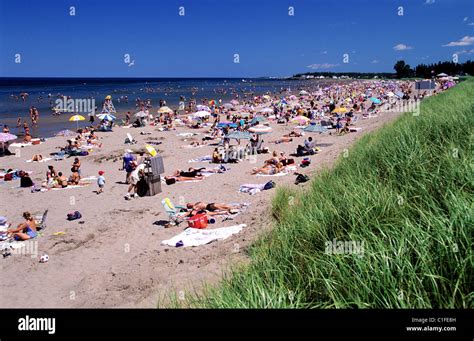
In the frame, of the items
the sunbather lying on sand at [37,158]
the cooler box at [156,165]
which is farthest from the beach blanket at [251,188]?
the sunbather lying on sand at [37,158]

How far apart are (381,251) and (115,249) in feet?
20.4

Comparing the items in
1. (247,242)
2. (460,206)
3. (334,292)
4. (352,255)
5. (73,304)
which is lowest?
(73,304)

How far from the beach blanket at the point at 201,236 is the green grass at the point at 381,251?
10.1 ft

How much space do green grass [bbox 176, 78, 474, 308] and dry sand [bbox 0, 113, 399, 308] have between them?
1092 mm

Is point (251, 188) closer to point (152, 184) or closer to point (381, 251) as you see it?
Answer: point (152, 184)

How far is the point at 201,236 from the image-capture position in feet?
25.0

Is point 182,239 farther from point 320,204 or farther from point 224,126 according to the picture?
point 224,126

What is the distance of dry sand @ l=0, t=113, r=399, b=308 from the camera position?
565cm
